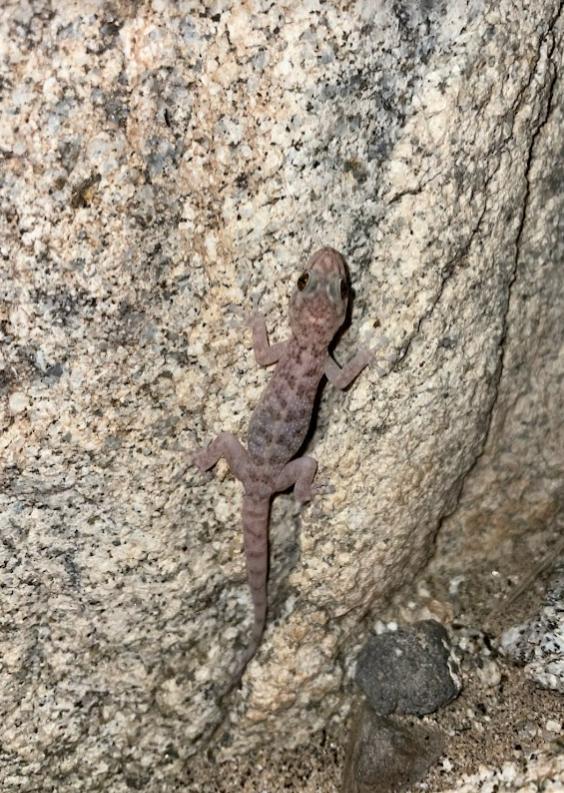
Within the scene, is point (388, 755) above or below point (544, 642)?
above

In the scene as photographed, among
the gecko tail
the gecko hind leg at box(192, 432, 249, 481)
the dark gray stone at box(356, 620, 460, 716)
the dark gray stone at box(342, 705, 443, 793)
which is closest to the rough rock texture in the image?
the dark gray stone at box(356, 620, 460, 716)

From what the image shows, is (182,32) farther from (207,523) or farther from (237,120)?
(207,523)

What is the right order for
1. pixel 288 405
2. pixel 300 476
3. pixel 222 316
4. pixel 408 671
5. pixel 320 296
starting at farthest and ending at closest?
1. pixel 408 671
2. pixel 300 476
3. pixel 288 405
4. pixel 222 316
5. pixel 320 296

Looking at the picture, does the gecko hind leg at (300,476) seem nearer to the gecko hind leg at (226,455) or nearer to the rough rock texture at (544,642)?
the gecko hind leg at (226,455)

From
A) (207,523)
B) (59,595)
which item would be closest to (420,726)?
(207,523)

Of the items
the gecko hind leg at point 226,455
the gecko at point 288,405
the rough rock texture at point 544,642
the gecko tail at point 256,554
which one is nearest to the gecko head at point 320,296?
the gecko at point 288,405

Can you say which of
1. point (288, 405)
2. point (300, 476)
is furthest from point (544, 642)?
point (288, 405)

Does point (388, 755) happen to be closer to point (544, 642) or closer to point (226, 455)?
point (544, 642)
